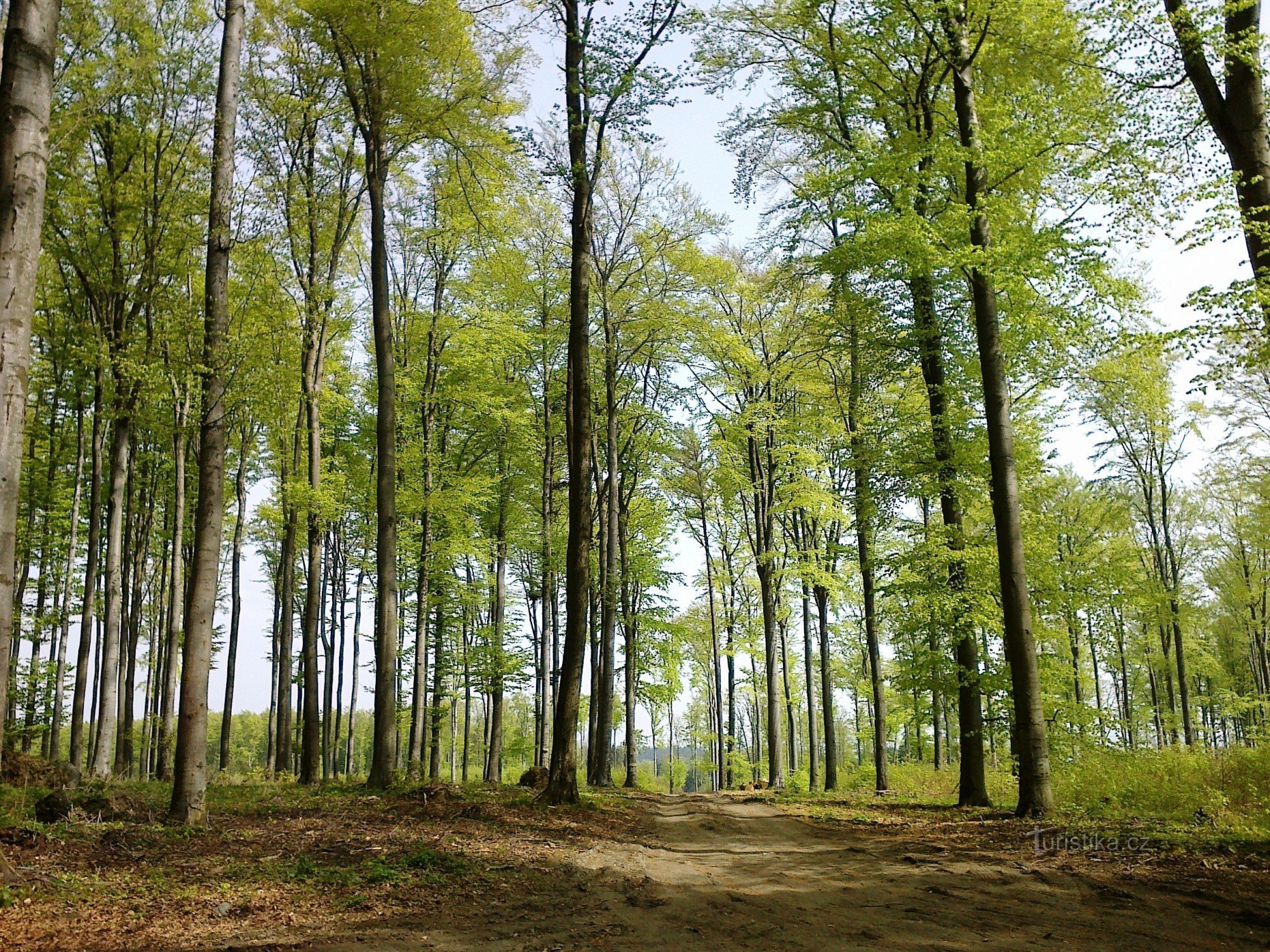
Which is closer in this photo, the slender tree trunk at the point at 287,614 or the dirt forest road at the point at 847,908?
the dirt forest road at the point at 847,908

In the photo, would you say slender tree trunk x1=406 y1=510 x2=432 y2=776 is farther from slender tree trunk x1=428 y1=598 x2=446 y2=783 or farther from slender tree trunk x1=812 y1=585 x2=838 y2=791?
slender tree trunk x1=812 y1=585 x2=838 y2=791

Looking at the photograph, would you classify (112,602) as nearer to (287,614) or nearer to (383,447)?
(287,614)

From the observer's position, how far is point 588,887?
20.0 feet

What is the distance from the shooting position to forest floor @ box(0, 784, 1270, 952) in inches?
174

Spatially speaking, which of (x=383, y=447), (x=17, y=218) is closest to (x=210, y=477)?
(x=17, y=218)

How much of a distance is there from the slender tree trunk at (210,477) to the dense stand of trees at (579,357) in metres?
0.06

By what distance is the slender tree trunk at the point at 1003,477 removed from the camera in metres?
9.37

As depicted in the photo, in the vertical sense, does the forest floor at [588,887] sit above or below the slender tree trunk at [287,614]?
below

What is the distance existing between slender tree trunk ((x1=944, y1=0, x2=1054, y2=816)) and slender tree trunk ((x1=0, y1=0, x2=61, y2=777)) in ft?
31.1

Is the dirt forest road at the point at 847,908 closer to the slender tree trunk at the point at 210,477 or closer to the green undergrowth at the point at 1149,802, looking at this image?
the green undergrowth at the point at 1149,802

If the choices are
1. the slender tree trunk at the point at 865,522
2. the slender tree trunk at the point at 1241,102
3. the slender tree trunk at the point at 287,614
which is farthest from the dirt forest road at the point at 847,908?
the slender tree trunk at the point at 287,614

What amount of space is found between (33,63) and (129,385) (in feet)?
32.4

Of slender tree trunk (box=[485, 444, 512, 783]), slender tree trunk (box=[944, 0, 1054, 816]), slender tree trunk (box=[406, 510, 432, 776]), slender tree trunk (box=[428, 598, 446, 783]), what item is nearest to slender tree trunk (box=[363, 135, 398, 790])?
slender tree trunk (box=[406, 510, 432, 776])

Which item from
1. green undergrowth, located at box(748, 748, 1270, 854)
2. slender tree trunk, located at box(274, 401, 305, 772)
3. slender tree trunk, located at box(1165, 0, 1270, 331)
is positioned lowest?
green undergrowth, located at box(748, 748, 1270, 854)
